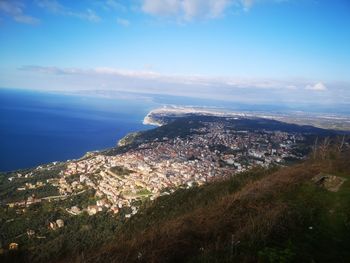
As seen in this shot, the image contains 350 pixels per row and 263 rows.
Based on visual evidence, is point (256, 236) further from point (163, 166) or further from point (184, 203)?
point (163, 166)

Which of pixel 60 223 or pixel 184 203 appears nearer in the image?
pixel 184 203

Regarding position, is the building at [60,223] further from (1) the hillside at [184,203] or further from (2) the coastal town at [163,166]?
(2) the coastal town at [163,166]

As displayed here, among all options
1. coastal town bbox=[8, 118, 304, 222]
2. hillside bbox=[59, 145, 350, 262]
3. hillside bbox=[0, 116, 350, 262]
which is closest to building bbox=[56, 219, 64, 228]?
hillside bbox=[0, 116, 350, 262]

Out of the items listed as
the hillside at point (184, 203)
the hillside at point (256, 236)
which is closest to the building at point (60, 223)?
the hillside at point (184, 203)

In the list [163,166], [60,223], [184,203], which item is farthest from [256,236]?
[163,166]

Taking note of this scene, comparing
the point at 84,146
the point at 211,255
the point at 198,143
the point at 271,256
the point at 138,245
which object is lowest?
the point at 84,146

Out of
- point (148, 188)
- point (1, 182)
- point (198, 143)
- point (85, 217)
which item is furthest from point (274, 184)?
point (198, 143)

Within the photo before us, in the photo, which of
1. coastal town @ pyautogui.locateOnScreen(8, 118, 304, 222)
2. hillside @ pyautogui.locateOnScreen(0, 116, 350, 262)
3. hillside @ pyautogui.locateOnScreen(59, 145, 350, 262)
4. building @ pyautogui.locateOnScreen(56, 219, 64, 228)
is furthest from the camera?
coastal town @ pyautogui.locateOnScreen(8, 118, 304, 222)

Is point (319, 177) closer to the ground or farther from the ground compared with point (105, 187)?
farther from the ground

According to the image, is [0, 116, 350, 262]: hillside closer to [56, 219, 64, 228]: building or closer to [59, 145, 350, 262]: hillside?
[59, 145, 350, 262]: hillside

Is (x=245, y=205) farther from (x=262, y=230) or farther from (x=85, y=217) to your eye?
(x=85, y=217)

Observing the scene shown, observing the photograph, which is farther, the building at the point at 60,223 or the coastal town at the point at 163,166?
the coastal town at the point at 163,166
